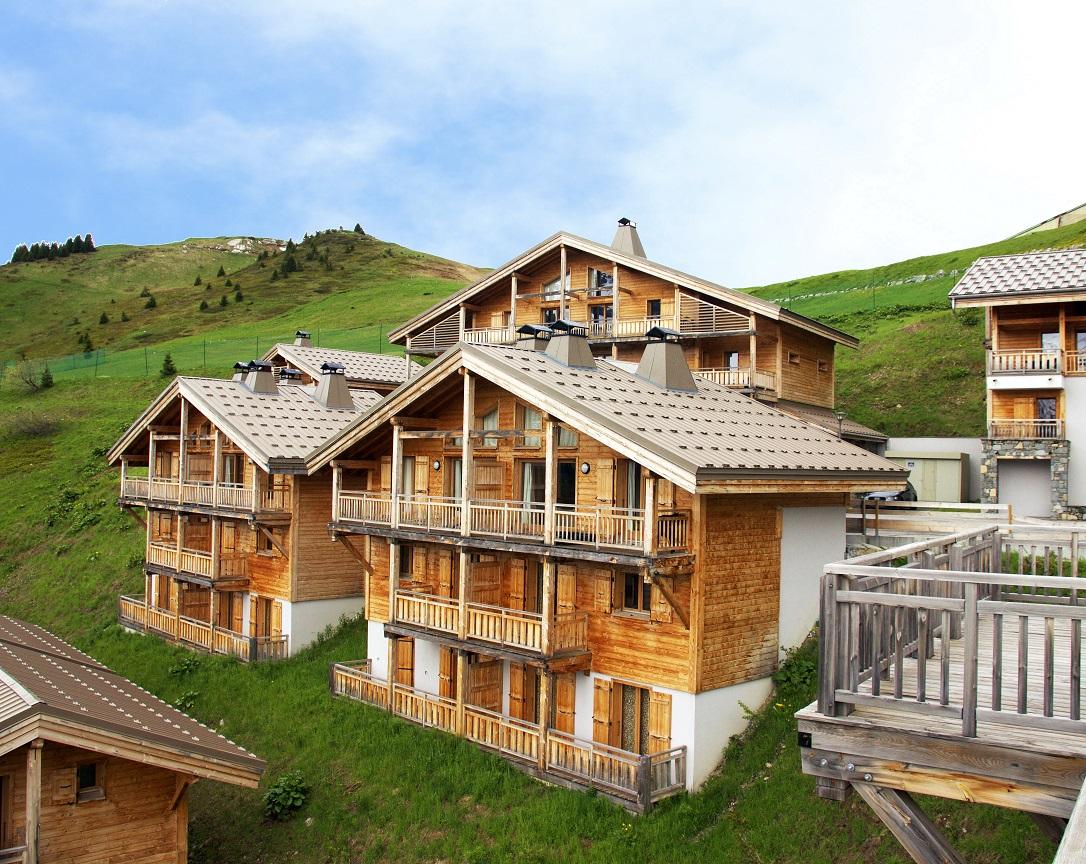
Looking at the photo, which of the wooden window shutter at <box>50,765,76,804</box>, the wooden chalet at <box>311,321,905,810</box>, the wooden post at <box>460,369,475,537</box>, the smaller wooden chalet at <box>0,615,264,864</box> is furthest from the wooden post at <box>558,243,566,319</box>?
the wooden window shutter at <box>50,765,76,804</box>

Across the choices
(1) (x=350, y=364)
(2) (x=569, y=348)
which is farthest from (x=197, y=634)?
(2) (x=569, y=348)

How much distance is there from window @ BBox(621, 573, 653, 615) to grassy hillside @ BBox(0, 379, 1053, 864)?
3.50 meters

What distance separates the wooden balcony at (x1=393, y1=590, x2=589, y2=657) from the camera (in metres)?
20.6

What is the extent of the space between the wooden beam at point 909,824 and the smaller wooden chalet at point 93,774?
46.6ft

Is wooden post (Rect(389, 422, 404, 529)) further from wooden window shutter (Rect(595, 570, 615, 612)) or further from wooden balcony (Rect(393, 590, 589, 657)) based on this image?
wooden window shutter (Rect(595, 570, 615, 612))

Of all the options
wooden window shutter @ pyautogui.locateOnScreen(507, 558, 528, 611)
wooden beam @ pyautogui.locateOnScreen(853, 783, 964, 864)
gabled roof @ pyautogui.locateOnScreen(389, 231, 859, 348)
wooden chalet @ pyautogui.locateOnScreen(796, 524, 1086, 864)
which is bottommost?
wooden window shutter @ pyautogui.locateOnScreen(507, 558, 528, 611)

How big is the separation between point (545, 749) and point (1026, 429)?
24.6 metres

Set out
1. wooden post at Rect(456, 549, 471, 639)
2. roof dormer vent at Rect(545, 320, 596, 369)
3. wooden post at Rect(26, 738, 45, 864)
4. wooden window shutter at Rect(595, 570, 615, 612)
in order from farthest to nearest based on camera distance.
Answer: roof dormer vent at Rect(545, 320, 596, 369), wooden post at Rect(456, 549, 471, 639), wooden window shutter at Rect(595, 570, 615, 612), wooden post at Rect(26, 738, 45, 864)

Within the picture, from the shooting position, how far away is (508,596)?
24.2 metres

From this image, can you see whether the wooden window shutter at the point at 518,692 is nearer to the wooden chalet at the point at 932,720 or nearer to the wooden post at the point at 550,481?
the wooden post at the point at 550,481

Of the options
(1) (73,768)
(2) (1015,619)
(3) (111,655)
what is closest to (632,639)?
(2) (1015,619)

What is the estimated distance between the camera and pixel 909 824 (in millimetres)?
7520

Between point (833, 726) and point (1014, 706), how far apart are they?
1610 millimetres

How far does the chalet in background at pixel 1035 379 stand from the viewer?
3441 centimetres
